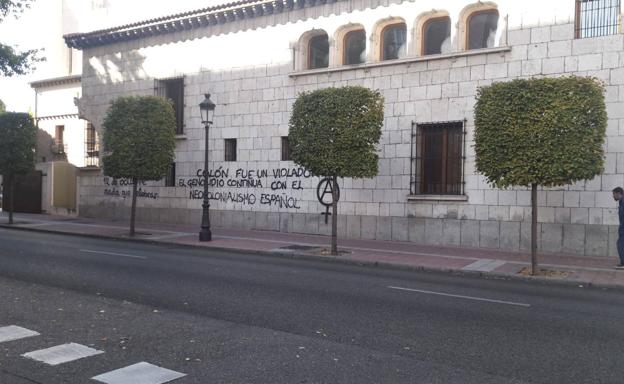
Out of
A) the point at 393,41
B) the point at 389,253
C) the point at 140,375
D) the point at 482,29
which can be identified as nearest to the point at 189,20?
the point at 393,41

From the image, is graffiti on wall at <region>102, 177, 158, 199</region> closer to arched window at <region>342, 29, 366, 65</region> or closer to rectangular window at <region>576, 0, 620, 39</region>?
arched window at <region>342, 29, 366, 65</region>

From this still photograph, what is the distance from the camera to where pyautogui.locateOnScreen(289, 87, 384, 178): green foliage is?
14.6 metres

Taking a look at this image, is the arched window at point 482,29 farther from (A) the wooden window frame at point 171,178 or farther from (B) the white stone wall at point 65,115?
(B) the white stone wall at point 65,115

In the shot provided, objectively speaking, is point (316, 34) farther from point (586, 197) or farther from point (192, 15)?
point (586, 197)

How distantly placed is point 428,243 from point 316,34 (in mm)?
8265

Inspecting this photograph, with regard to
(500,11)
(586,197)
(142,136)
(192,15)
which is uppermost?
(192,15)

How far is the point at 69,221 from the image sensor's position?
79.5 feet

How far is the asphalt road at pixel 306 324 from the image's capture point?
205 inches

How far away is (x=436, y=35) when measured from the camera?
17.7 meters

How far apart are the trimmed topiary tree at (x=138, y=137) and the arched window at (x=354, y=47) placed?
628 centimetres

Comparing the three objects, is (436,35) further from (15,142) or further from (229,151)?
(15,142)

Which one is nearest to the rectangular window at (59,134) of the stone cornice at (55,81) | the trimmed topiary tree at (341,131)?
the stone cornice at (55,81)

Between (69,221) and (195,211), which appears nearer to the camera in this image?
(195,211)

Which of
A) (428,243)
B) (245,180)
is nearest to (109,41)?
(245,180)
